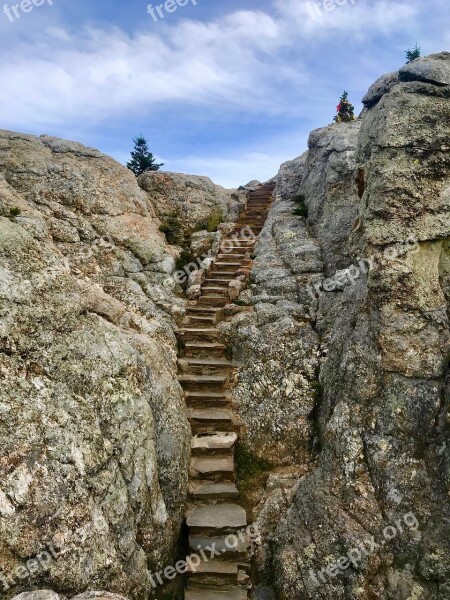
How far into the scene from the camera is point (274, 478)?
39.7ft

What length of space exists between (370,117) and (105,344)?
12825 mm

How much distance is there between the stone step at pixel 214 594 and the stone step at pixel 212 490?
2.12 meters

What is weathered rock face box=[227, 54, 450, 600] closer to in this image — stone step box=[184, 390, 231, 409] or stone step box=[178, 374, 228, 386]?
stone step box=[184, 390, 231, 409]

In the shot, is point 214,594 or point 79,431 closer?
point 79,431

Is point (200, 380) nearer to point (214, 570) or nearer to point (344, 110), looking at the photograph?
point (214, 570)

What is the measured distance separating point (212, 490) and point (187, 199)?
58.7 ft

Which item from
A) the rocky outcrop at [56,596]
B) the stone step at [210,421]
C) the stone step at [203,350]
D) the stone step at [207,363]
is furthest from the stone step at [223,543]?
the stone step at [203,350]

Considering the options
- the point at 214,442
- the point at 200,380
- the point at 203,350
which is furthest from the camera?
the point at 203,350

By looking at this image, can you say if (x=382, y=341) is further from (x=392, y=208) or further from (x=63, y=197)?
(x=63, y=197)

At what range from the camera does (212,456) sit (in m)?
12.5

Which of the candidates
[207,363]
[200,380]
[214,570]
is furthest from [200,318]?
[214,570]

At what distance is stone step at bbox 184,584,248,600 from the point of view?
9906mm

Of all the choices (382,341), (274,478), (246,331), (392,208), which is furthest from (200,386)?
(392,208)

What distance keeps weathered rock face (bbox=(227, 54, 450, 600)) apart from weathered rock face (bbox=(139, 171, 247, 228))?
10759 mm
